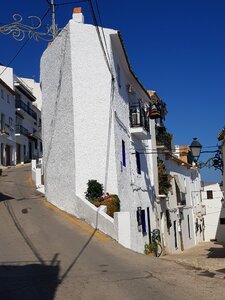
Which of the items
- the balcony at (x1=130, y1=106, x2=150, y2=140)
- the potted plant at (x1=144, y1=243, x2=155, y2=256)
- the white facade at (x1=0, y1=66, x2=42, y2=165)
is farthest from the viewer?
the white facade at (x1=0, y1=66, x2=42, y2=165)

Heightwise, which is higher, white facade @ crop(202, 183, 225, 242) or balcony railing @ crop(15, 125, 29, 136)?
balcony railing @ crop(15, 125, 29, 136)

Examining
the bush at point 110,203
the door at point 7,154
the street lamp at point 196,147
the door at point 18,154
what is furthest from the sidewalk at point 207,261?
the door at point 18,154

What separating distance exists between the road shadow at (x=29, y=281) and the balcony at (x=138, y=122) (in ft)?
41.3

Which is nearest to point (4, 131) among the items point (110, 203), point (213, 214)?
point (213, 214)

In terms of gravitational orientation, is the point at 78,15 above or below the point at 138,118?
above

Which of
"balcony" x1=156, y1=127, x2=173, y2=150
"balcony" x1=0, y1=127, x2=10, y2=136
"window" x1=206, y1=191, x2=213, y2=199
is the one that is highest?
"balcony" x1=0, y1=127, x2=10, y2=136

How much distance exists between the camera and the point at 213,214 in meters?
48.9

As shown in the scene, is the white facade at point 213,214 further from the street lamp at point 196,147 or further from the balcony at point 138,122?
the street lamp at point 196,147

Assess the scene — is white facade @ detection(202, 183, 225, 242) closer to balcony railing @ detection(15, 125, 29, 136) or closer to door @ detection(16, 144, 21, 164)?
door @ detection(16, 144, 21, 164)

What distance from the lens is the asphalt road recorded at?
28.8 feet

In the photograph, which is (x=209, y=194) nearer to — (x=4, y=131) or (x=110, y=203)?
(x=4, y=131)

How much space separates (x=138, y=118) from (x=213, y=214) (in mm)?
28644

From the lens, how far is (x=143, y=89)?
26.6 metres

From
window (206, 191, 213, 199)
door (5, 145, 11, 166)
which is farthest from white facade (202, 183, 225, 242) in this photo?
door (5, 145, 11, 166)
